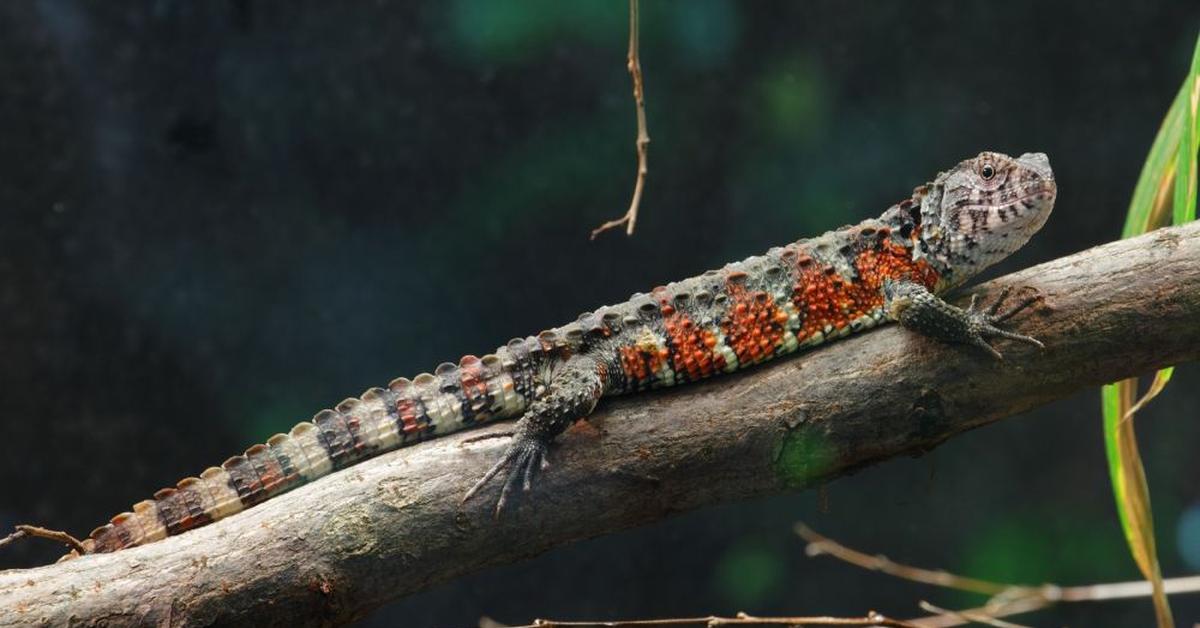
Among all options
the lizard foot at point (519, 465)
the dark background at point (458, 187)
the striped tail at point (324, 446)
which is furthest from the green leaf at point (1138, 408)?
the dark background at point (458, 187)

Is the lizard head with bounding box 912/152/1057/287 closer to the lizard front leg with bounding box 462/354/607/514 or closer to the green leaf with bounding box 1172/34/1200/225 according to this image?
the green leaf with bounding box 1172/34/1200/225

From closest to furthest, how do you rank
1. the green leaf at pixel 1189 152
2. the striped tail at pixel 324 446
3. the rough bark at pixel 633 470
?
the green leaf at pixel 1189 152 → the rough bark at pixel 633 470 → the striped tail at pixel 324 446

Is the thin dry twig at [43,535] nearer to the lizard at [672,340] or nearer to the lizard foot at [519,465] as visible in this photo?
the lizard at [672,340]

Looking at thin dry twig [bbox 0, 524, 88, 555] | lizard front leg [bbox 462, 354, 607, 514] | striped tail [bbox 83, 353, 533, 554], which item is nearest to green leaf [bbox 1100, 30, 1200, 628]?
lizard front leg [bbox 462, 354, 607, 514]

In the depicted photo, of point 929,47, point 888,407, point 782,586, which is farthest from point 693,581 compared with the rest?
point 929,47

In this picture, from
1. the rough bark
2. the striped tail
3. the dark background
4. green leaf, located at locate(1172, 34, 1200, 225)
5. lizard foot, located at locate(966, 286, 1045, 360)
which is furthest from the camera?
the dark background

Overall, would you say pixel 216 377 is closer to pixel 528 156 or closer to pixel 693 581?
pixel 528 156

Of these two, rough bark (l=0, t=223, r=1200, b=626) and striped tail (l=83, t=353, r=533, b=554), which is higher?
striped tail (l=83, t=353, r=533, b=554)
